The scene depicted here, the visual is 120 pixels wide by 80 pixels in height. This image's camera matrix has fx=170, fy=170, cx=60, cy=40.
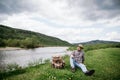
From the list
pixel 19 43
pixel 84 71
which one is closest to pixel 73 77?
pixel 84 71

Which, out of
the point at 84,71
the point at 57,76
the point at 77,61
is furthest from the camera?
the point at 77,61

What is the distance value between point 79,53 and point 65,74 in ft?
11.3

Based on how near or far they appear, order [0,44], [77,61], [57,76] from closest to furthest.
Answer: [57,76] → [77,61] → [0,44]

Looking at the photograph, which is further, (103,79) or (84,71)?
(84,71)

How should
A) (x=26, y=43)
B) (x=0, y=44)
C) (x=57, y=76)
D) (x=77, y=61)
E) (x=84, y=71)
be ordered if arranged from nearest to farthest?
(x=57, y=76) < (x=84, y=71) < (x=77, y=61) < (x=0, y=44) < (x=26, y=43)

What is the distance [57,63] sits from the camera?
755 inches

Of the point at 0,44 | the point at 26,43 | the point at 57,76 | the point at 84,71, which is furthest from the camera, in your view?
the point at 26,43

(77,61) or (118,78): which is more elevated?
(77,61)

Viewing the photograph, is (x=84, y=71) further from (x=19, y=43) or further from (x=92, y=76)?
(x=19, y=43)

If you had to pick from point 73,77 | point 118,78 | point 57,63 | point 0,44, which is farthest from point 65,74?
point 0,44

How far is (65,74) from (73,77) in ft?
2.86

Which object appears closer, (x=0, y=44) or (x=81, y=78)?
(x=81, y=78)

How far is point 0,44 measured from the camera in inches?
4678

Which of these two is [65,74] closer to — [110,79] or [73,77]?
[73,77]
